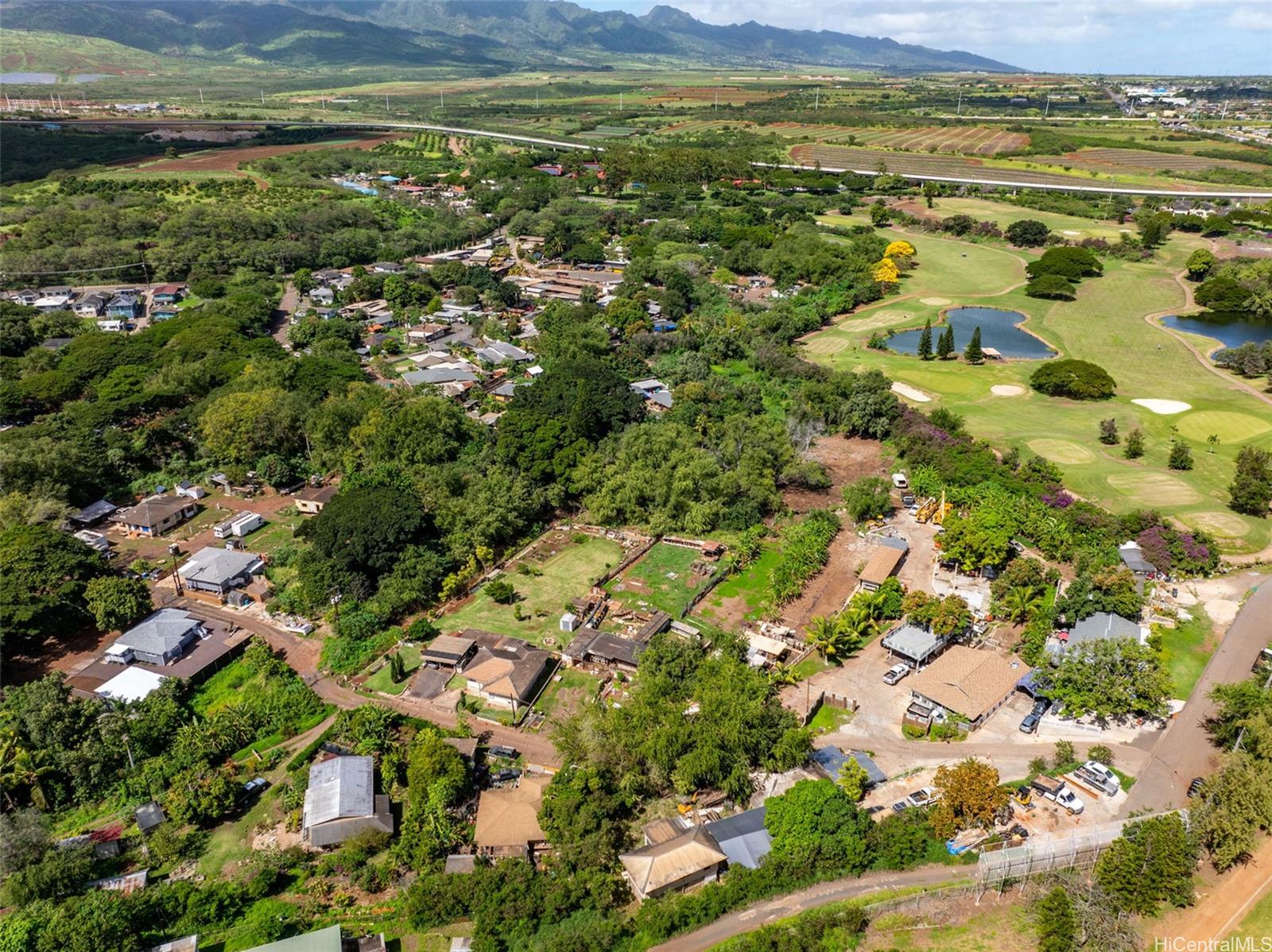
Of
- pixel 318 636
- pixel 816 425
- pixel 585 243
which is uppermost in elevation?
pixel 585 243

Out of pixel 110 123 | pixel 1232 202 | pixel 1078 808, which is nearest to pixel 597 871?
pixel 1078 808

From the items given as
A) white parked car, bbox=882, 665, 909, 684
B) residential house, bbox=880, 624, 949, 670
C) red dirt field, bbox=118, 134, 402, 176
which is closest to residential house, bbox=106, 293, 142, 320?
red dirt field, bbox=118, 134, 402, 176

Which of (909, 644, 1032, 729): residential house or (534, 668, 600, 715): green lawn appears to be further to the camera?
(534, 668, 600, 715): green lawn

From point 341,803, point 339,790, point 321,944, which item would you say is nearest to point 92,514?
point 339,790

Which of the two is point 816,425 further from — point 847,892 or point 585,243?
point 585,243

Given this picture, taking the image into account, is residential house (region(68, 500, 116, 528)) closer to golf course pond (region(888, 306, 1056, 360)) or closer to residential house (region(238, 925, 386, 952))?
residential house (region(238, 925, 386, 952))

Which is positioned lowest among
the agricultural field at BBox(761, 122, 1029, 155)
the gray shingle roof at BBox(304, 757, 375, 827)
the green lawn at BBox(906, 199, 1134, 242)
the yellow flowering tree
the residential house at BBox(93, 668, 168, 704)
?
the residential house at BBox(93, 668, 168, 704)
